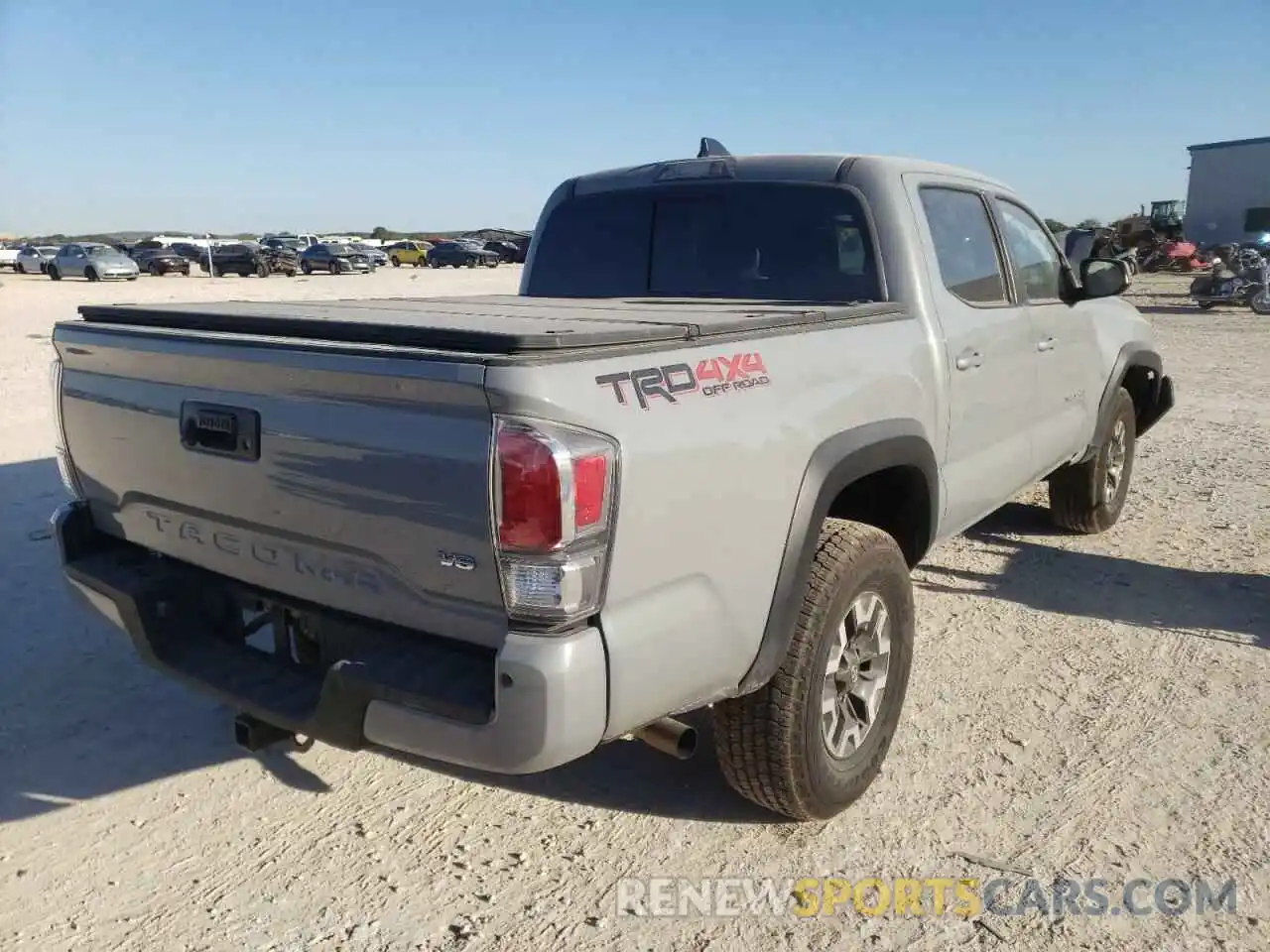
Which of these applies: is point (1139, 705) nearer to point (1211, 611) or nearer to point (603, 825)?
point (1211, 611)

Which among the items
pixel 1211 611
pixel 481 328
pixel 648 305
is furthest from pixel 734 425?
pixel 1211 611

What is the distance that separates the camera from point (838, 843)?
295cm

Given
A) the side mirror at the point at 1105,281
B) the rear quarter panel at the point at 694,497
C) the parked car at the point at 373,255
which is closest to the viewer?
the rear quarter panel at the point at 694,497

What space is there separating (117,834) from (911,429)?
2757 mm

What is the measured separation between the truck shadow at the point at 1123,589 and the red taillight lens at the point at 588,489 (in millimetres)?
3386

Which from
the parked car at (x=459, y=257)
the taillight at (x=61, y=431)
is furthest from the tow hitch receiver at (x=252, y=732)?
the parked car at (x=459, y=257)

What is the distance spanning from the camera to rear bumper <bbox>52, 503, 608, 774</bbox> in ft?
6.81

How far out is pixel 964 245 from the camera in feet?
13.3

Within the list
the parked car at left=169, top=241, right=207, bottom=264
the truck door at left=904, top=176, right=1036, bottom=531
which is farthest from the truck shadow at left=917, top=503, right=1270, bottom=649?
the parked car at left=169, top=241, right=207, bottom=264

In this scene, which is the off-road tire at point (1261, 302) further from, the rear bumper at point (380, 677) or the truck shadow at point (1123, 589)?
the rear bumper at point (380, 677)

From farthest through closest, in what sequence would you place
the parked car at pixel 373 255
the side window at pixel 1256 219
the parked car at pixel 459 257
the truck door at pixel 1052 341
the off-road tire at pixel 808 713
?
the parked car at pixel 459 257
the parked car at pixel 373 255
the side window at pixel 1256 219
the truck door at pixel 1052 341
the off-road tire at pixel 808 713

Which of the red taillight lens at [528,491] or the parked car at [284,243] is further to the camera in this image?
the parked car at [284,243]

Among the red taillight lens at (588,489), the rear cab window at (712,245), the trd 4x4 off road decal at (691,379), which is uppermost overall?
the rear cab window at (712,245)

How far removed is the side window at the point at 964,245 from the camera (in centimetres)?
385
